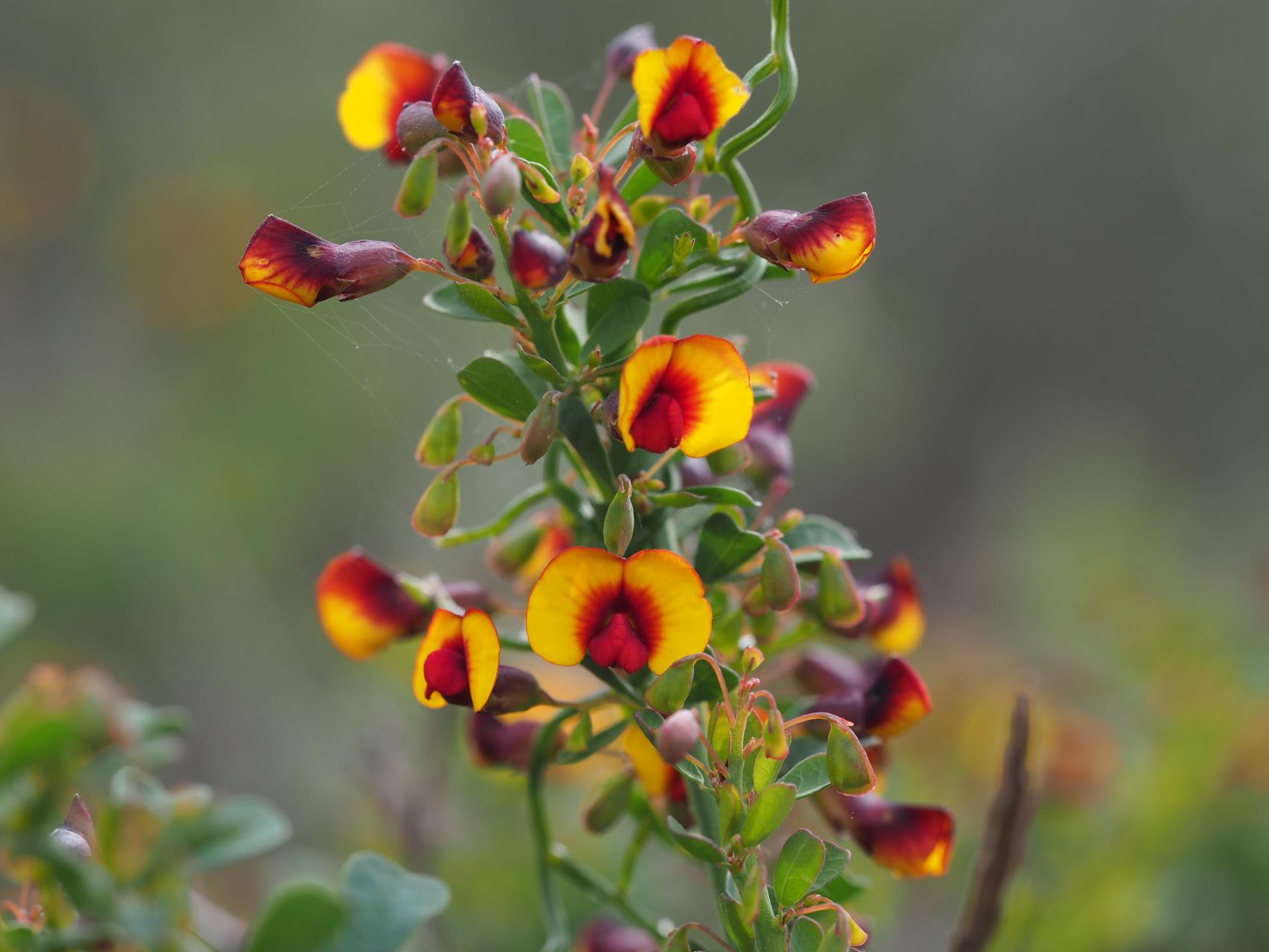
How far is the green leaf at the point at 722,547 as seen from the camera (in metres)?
0.60

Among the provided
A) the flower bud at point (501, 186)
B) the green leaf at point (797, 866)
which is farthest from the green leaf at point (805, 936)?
the flower bud at point (501, 186)

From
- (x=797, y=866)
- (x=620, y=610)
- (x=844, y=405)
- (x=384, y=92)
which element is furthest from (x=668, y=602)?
(x=844, y=405)

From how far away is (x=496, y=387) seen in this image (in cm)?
58

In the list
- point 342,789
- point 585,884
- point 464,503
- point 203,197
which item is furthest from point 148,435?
point 585,884

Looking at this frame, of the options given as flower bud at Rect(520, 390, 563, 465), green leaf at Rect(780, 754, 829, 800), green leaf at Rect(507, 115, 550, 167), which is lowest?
green leaf at Rect(780, 754, 829, 800)

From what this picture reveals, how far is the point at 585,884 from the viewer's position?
0.68 metres

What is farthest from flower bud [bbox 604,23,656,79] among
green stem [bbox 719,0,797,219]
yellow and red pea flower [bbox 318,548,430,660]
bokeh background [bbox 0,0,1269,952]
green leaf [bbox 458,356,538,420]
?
bokeh background [bbox 0,0,1269,952]

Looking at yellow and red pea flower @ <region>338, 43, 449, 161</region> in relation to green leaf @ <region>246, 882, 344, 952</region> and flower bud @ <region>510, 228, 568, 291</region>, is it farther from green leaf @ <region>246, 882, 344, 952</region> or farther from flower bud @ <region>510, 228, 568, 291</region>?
green leaf @ <region>246, 882, 344, 952</region>

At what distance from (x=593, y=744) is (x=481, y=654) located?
0.10 metres

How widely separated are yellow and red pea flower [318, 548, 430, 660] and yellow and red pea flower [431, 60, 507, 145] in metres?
0.27

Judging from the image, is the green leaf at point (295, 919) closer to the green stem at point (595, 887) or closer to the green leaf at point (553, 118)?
the green stem at point (595, 887)

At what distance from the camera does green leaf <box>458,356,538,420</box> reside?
0.57 metres

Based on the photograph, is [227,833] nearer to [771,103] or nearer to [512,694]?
[512,694]

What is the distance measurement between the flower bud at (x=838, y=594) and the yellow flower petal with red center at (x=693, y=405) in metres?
0.13
